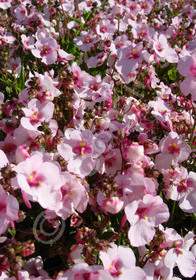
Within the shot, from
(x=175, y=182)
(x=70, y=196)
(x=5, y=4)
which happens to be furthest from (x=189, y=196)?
(x=5, y=4)

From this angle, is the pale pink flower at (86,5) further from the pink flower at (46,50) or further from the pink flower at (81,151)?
the pink flower at (81,151)

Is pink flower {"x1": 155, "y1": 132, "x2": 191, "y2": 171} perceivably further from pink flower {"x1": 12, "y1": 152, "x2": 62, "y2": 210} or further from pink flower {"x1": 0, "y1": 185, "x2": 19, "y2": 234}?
pink flower {"x1": 0, "y1": 185, "x2": 19, "y2": 234}

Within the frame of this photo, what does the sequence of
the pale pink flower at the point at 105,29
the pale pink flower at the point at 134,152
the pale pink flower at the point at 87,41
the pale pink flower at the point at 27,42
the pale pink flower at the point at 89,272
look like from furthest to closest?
the pale pink flower at the point at 87,41 → the pale pink flower at the point at 105,29 → the pale pink flower at the point at 27,42 → the pale pink flower at the point at 134,152 → the pale pink flower at the point at 89,272

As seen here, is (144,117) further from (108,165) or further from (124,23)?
(124,23)

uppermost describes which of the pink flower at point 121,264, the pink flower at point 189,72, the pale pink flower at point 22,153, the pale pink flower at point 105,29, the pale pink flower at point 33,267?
the pink flower at point 189,72

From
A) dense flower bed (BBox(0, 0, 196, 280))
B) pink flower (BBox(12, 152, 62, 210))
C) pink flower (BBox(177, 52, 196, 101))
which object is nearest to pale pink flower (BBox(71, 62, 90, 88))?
dense flower bed (BBox(0, 0, 196, 280))

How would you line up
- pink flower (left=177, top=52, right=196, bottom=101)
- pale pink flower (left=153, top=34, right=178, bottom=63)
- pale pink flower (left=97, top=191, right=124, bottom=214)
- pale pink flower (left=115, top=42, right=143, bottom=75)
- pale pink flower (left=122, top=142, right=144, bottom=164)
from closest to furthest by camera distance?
1. pale pink flower (left=97, top=191, right=124, bottom=214)
2. pale pink flower (left=122, top=142, right=144, bottom=164)
3. pink flower (left=177, top=52, right=196, bottom=101)
4. pale pink flower (left=115, top=42, right=143, bottom=75)
5. pale pink flower (left=153, top=34, right=178, bottom=63)

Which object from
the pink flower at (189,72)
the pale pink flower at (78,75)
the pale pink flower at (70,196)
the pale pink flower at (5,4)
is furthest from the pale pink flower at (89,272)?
the pale pink flower at (5,4)
